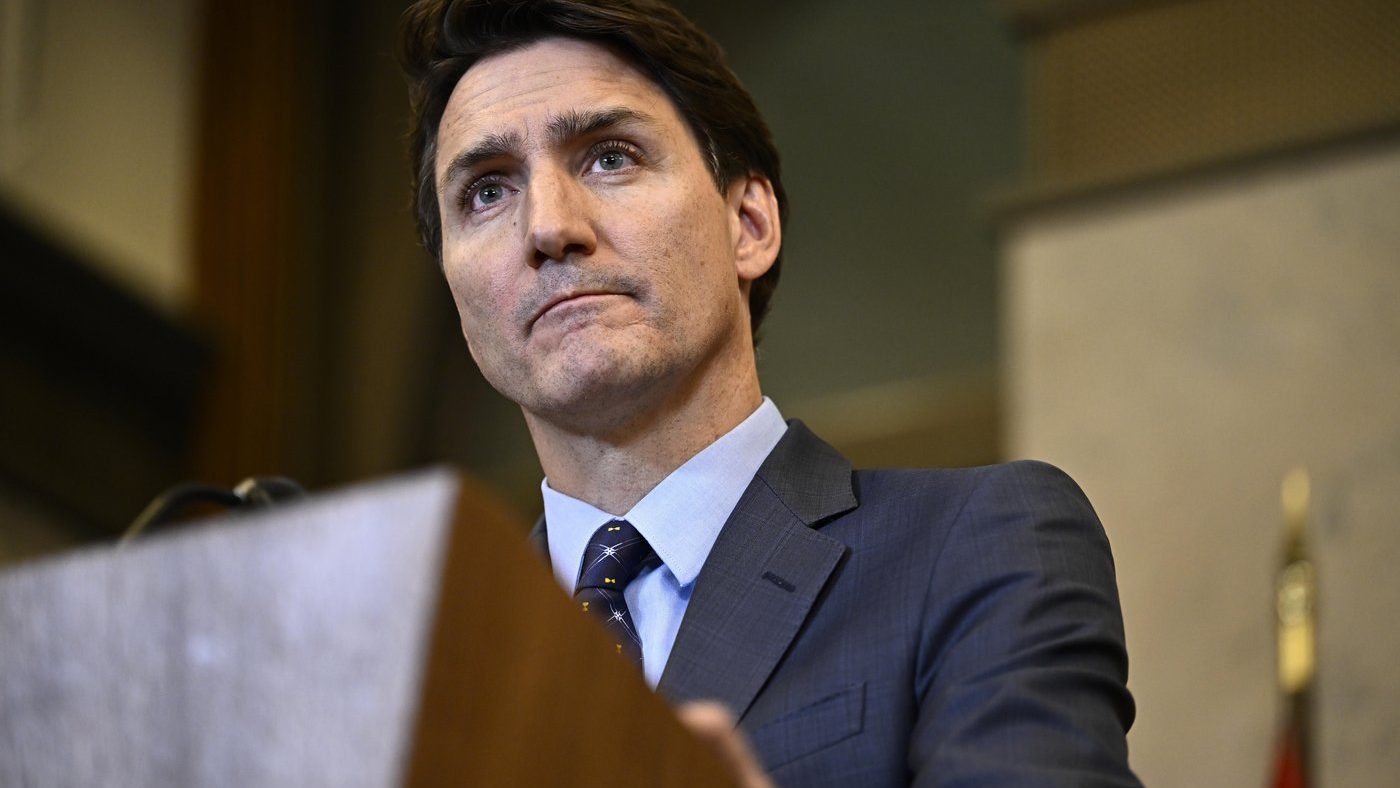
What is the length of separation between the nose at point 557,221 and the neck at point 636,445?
19 cm

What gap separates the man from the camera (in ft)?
5.12

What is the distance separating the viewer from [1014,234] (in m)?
5.31

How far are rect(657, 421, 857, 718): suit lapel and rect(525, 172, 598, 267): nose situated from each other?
0.32 metres

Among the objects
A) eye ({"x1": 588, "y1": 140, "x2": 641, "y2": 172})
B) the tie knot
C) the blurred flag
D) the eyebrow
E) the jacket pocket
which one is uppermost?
the eyebrow

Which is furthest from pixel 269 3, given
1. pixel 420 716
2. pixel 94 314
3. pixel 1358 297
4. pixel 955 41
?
pixel 420 716

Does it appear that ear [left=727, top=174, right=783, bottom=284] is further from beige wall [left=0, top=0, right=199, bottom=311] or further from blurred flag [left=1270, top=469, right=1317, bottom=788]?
beige wall [left=0, top=0, right=199, bottom=311]

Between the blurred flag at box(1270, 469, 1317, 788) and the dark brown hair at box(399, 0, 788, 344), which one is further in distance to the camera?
the blurred flag at box(1270, 469, 1317, 788)

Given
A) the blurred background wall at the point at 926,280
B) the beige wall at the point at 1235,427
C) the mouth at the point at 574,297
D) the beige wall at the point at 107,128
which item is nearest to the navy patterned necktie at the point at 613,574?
the mouth at the point at 574,297

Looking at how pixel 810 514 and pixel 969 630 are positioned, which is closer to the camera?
pixel 969 630

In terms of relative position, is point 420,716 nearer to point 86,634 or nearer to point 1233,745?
point 86,634

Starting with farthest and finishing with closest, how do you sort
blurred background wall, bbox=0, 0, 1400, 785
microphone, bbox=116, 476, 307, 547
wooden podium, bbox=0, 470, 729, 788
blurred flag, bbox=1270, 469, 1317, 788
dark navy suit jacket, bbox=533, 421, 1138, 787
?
1. blurred background wall, bbox=0, 0, 1400, 785
2. blurred flag, bbox=1270, 469, 1317, 788
3. microphone, bbox=116, 476, 307, 547
4. dark navy suit jacket, bbox=533, 421, 1138, 787
5. wooden podium, bbox=0, 470, 729, 788

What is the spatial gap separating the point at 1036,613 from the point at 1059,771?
7.5 inches

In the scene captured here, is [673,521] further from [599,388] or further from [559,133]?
[559,133]

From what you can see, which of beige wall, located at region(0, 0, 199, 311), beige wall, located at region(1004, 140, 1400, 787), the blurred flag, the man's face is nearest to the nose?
the man's face
